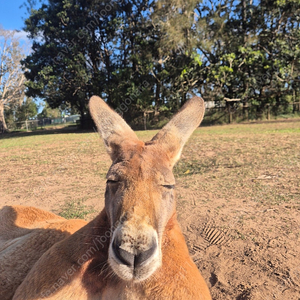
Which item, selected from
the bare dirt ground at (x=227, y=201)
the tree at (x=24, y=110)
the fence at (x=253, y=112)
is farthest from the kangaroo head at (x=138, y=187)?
the tree at (x=24, y=110)

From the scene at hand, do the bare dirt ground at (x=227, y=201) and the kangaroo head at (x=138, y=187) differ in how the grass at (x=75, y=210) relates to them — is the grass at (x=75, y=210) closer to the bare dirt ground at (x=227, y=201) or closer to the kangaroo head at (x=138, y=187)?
the bare dirt ground at (x=227, y=201)

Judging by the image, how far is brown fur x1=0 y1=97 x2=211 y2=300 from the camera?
175 centimetres

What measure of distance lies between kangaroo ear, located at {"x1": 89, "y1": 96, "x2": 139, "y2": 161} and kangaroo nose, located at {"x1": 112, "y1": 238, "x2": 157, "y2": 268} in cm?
97

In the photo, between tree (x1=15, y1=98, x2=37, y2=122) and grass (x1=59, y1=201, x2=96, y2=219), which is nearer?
grass (x1=59, y1=201, x2=96, y2=219)

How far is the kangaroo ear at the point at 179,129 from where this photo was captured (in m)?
2.51

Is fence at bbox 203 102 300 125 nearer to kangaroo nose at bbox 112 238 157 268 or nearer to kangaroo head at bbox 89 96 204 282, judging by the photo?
kangaroo head at bbox 89 96 204 282

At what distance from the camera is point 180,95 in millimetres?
26672

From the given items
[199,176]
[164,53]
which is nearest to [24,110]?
[164,53]

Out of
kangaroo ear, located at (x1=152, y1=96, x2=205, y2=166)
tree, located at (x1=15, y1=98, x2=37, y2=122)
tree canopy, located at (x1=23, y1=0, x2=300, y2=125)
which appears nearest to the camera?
kangaroo ear, located at (x1=152, y1=96, x2=205, y2=166)

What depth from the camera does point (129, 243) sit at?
166cm

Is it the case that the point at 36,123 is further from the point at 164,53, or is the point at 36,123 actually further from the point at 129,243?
the point at 129,243

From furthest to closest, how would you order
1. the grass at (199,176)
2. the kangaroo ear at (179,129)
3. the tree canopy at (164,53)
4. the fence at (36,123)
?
the fence at (36,123), the tree canopy at (164,53), the grass at (199,176), the kangaroo ear at (179,129)

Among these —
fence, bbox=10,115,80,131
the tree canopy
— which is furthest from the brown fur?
fence, bbox=10,115,80,131

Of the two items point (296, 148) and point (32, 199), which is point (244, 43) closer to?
point (296, 148)
